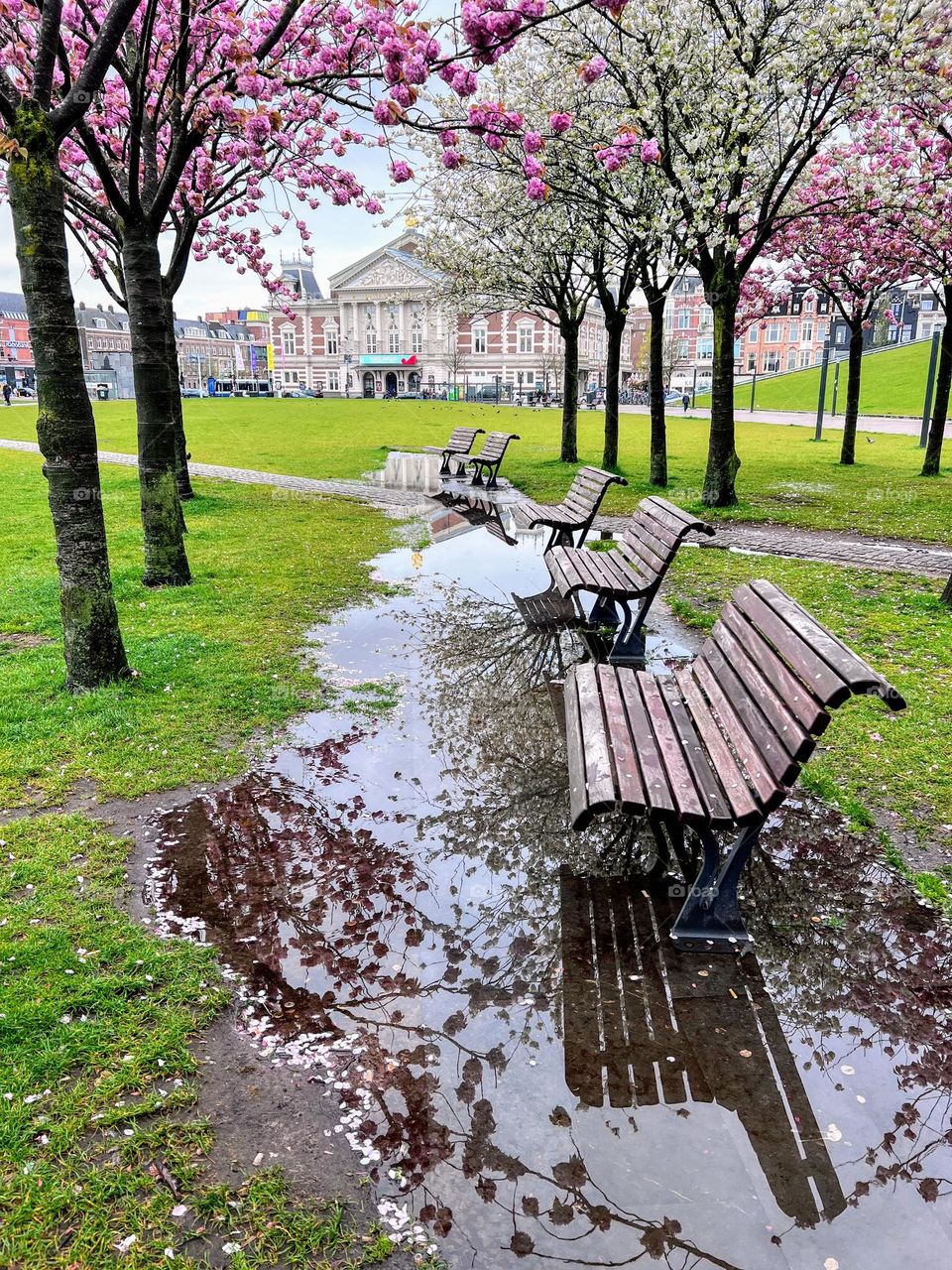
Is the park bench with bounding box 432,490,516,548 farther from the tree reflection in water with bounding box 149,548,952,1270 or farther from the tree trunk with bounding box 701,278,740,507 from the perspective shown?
the tree reflection in water with bounding box 149,548,952,1270

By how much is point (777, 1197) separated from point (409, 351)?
11796 cm

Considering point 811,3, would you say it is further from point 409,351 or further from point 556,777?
point 409,351

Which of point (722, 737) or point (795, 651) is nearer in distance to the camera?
point (795, 651)

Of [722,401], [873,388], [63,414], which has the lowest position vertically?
[63,414]

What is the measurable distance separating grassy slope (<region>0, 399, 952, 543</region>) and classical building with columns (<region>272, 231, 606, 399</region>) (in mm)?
56768

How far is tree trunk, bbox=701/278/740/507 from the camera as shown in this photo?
45.0 feet

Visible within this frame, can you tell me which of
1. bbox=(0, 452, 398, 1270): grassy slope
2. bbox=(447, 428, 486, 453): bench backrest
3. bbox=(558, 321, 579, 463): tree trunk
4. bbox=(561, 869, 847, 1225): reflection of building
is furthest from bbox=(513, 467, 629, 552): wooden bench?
bbox=(558, 321, 579, 463): tree trunk

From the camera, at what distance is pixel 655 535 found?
659 cm

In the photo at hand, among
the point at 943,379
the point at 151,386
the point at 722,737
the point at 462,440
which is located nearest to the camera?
the point at 722,737

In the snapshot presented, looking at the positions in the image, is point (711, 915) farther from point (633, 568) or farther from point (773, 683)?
point (633, 568)

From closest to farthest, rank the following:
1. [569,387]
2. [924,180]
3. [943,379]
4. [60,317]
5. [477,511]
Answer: [60,317] → [924,180] → [477,511] → [943,379] → [569,387]

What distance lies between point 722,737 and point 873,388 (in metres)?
70.0

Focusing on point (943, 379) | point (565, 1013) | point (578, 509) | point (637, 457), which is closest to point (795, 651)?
point (565, 1013)

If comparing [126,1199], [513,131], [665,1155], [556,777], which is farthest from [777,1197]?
[513,131]
